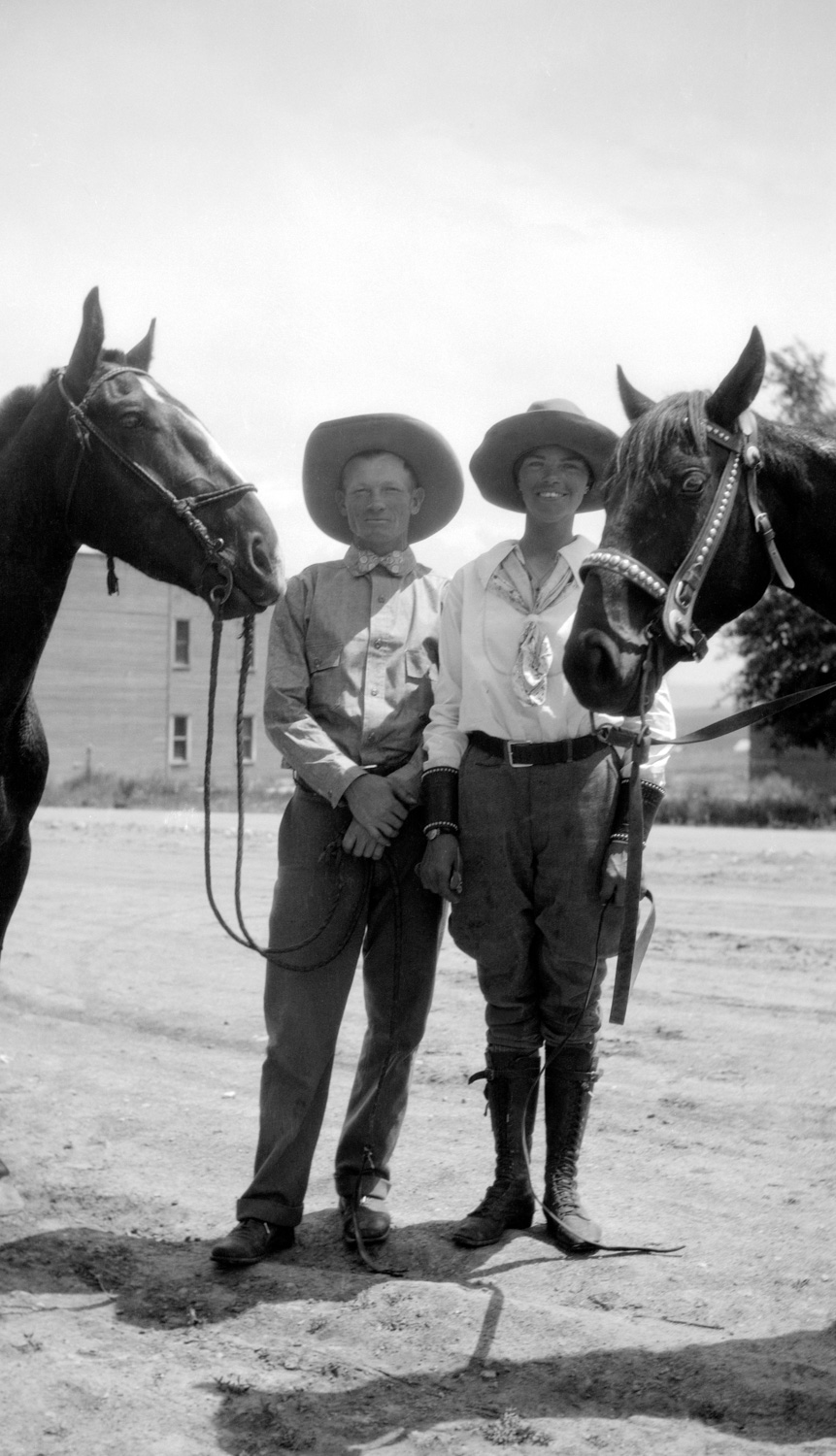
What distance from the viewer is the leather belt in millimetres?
3916

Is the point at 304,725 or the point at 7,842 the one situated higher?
the point at 304,725

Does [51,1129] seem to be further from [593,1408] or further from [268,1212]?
[593,1408]

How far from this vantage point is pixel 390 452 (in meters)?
4.24

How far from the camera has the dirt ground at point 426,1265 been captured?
302cm

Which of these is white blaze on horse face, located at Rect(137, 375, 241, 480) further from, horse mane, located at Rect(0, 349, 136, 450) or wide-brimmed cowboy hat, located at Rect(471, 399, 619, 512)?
wide-brimmed cowboy hat, located at Rect(471, 399, 619, 512)

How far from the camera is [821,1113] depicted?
539 cm

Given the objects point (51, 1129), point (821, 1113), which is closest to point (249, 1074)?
point (51, 1129)

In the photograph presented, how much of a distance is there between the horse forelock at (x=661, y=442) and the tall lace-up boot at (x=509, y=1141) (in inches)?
77.1

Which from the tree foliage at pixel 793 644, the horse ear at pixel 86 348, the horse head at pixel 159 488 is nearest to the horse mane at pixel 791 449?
the horse head at pixel 159 488

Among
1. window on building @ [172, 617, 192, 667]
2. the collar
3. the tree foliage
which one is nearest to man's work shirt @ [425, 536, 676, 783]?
the collar

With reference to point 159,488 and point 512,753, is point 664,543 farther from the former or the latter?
point 159,488

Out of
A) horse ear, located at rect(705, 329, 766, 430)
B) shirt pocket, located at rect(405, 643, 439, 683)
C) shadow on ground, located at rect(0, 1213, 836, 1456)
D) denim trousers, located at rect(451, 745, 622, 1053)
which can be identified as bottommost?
shadow on ground, located at rect(0, 1213, 836, 1456)

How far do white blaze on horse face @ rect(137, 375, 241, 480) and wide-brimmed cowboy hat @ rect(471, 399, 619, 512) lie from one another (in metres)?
0.87

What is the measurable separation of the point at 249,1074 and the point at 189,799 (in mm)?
25051
